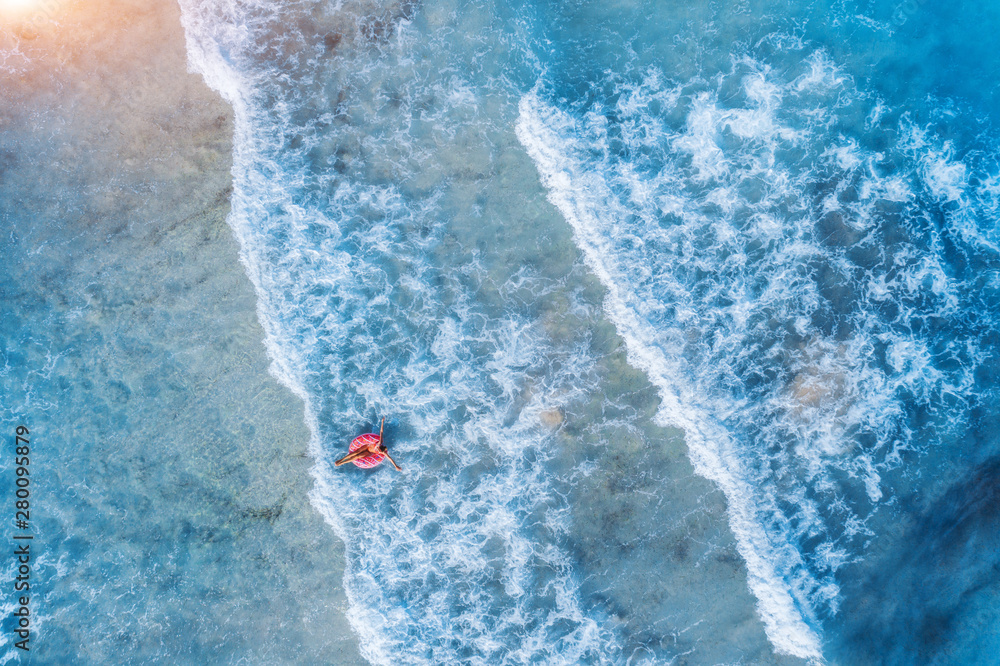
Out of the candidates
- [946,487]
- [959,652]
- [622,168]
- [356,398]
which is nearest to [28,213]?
[356,398]

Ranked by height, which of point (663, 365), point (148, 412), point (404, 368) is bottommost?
point (148, 412)

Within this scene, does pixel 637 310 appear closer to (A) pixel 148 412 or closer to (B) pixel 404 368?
(B) pixel 404 368

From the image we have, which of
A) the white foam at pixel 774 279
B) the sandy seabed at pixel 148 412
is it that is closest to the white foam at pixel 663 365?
the white foam at pixel 774 279

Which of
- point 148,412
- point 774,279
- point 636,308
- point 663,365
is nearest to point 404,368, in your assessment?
point 636,308

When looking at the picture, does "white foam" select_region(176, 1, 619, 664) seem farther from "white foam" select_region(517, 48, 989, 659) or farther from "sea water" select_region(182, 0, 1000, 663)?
"white foam" select_region(517, 48, 989, 659)

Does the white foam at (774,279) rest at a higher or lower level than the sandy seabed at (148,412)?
higher

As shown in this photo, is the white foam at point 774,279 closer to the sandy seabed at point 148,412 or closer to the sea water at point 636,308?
the sea water at point 636,308

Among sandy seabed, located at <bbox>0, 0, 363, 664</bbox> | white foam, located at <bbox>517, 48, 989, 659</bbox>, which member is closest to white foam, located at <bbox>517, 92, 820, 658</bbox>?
white foam, located at <bbox>517, 48, 989, 659</bbox>
